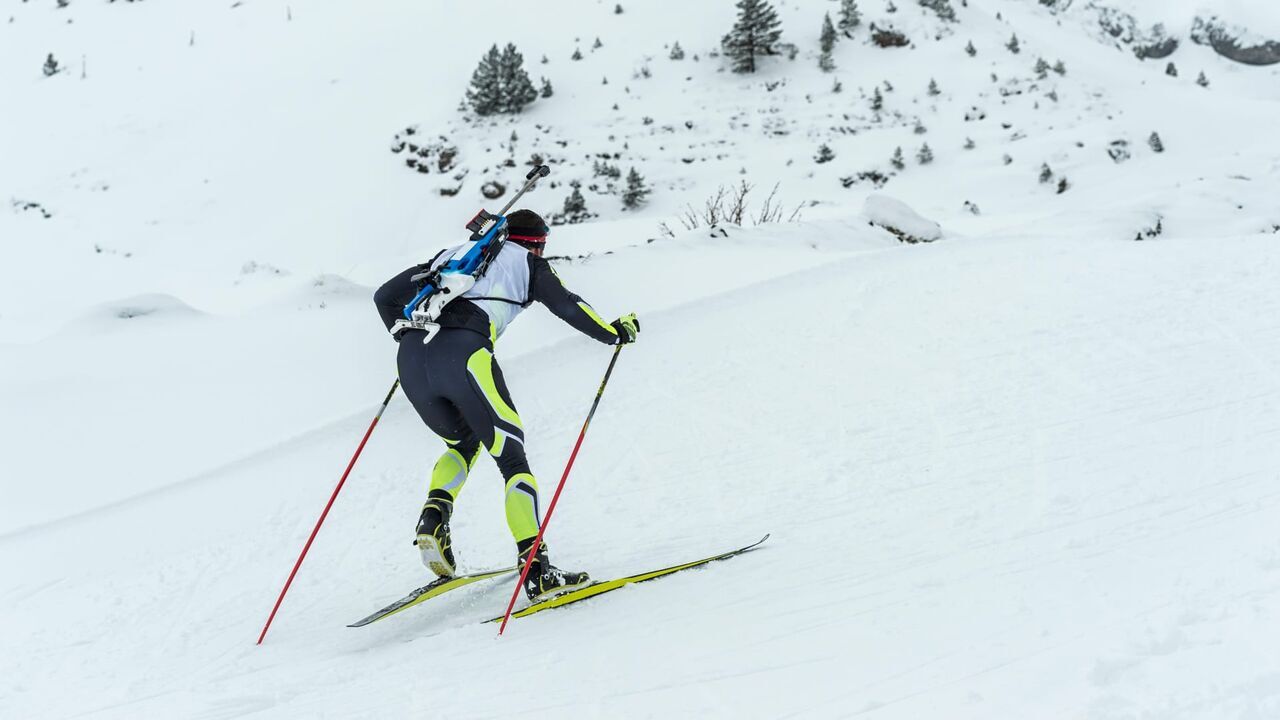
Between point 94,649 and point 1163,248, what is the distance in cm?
1070

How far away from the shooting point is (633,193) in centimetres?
2077

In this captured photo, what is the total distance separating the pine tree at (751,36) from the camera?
25062 millimetres

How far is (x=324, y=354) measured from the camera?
9.14m

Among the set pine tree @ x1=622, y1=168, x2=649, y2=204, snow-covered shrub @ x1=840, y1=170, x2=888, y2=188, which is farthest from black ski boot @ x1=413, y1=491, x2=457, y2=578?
snow-covered shrub @ x1=840, y1=170, x2=888, y2=188

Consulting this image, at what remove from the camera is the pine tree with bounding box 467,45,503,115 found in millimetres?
23453

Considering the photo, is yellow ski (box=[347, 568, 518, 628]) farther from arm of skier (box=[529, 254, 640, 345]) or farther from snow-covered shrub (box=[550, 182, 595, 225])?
snow-covered shrub (box=[550, 182, 595, 225])

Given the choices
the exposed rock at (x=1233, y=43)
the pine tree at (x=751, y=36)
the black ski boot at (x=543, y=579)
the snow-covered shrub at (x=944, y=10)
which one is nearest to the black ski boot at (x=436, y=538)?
the black ski boot at (x=543, y=579)

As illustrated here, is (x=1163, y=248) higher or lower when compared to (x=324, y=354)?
higher

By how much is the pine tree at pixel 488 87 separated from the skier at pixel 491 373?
20752mm

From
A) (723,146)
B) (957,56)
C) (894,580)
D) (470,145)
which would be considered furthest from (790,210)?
(894,580)

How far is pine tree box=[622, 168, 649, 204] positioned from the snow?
12.9 feet

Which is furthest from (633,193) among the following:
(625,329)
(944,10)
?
(625,329)

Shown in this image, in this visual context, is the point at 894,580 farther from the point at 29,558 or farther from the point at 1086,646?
the point at 29,558

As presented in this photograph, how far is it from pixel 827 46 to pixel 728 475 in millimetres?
23101
